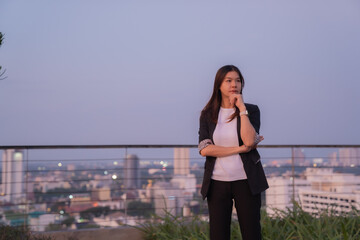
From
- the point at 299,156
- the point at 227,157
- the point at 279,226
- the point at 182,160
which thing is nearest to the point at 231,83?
the point at 227,157

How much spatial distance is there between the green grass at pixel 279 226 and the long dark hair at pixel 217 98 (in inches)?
54.8

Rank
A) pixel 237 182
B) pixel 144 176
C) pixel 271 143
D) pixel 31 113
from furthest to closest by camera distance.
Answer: pixel 31 113, pixel 271 143, pixel 144 176, pixel 237 182

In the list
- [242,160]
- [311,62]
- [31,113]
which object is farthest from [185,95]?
[242,160]

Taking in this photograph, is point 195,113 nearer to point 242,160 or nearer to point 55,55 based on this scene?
point 242,160

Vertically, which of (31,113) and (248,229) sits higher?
(31,113)

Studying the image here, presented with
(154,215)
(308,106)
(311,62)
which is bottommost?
(154,215)

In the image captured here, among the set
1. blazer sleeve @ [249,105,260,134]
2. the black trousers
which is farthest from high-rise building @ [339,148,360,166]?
the black trousers

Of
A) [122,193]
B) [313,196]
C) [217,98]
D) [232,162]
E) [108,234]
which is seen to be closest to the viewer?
[232,162]

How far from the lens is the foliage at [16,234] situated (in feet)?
14.1

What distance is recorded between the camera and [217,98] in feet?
9.64

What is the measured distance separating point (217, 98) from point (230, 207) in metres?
0.65

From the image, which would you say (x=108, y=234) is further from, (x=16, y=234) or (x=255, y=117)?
(x=255, y=117)

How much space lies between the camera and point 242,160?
107 inches

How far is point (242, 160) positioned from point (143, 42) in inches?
175
